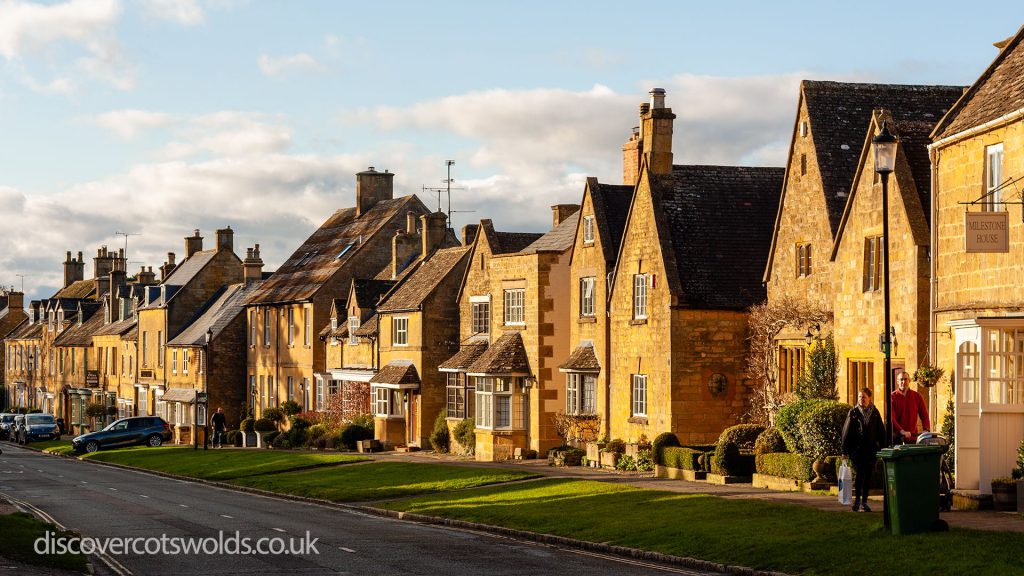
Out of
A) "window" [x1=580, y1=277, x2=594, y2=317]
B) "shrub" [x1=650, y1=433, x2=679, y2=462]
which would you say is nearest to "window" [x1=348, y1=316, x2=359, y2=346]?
"window" [x1=580, y1=277, x2=594, y2=317]

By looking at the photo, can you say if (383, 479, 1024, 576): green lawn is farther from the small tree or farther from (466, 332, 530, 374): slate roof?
(466, 332, 530, 374): slate roof

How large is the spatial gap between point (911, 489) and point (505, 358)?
1104 inches

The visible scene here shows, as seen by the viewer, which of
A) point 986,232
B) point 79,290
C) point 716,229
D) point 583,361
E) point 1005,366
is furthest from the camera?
point 79,290

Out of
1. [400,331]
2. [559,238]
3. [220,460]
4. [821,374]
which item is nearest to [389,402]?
[400,331]

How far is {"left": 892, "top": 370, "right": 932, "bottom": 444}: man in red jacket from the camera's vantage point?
2352cm

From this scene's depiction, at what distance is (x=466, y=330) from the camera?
52875 millimetres

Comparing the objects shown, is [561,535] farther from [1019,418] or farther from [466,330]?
[466,330]

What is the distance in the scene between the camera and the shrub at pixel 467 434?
49.6m

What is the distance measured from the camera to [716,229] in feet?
132

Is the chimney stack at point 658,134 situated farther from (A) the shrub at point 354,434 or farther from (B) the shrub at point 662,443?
(A) the shrub at point 354,434

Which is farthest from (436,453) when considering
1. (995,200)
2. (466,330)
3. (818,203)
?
(995,200)

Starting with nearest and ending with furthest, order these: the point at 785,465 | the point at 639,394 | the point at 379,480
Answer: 1. the point at 785,465
2. the point at 379,480
3. the point at 639,394

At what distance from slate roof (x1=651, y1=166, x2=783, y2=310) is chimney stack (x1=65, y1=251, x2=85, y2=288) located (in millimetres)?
90367

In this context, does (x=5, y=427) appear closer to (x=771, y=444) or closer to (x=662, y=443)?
(x=662, y=443)
